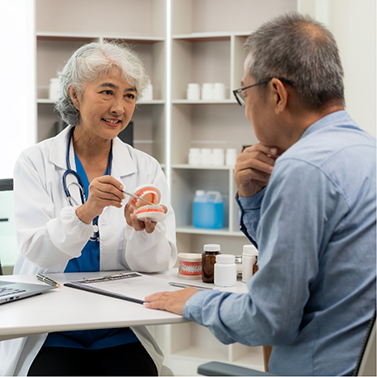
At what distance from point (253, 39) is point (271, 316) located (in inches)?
22.9

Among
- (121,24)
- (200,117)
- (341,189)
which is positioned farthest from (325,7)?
(341,189)

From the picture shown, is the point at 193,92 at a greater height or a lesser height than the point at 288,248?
greater

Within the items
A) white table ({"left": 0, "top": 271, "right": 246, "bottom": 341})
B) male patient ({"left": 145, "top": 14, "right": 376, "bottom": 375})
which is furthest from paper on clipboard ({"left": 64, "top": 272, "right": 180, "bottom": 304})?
male patient ({"left": 145, "top": 14, "right": 376, "bottom": 375})

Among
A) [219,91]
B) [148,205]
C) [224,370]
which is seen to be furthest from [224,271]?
[219,91]

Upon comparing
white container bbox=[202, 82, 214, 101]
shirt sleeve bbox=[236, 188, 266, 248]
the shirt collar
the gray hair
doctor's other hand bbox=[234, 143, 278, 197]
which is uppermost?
white container bbox=[202, 82, 214, 101]

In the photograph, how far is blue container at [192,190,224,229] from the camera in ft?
10.4

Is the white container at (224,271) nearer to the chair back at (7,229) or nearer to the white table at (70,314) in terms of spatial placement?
the white table at (70,314)

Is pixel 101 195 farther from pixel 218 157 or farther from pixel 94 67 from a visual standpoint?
pixel 218 157

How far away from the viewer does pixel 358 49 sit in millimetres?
2422

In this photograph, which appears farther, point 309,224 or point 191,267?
point 191,267

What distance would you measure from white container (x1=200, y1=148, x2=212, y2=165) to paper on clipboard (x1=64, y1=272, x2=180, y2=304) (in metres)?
1.60

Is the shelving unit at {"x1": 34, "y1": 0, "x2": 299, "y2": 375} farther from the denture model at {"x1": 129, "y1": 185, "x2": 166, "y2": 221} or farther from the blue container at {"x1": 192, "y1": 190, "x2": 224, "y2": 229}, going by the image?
the denture model at {"x1": 129, "y1": 185, "x2": 166, "y2": 221}

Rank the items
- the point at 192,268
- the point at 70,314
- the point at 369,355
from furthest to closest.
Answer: the point at 192,268 → the point at 70,314 → the point at 369,355

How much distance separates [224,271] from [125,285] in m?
0.30
